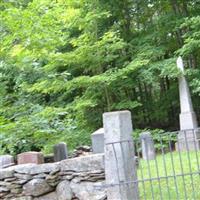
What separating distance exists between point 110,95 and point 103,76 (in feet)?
5.30

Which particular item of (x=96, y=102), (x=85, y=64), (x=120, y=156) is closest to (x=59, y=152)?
(x=120, y=156)

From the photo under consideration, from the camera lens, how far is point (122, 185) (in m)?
3.80

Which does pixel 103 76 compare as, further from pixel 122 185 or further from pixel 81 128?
pixel 122 185

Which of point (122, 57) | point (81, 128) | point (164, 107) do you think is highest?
point (122, 57)

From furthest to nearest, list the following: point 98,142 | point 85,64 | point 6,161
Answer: point 85,64 → point 6,161 → point 98,142

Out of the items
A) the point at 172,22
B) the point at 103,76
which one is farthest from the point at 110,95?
the point at 172,22

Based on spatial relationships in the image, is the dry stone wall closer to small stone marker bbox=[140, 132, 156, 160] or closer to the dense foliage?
small stone marker bbox=[140, 132, 156, 160]

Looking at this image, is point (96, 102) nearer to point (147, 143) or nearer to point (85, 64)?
point (85, 64)

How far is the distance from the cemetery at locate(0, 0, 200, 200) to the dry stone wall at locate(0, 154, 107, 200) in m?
0.01

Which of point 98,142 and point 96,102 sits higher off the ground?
point 96,102

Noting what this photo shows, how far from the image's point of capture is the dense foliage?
253 inches

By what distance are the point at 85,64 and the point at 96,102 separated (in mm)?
1331

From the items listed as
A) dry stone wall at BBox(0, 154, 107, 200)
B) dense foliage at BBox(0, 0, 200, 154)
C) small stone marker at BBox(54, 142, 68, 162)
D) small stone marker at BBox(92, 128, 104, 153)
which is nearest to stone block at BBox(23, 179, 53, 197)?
dry stone wall at BBox(0, 154, 107, 200)

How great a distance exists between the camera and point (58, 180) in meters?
4.44
